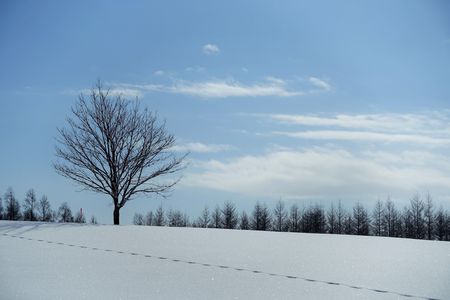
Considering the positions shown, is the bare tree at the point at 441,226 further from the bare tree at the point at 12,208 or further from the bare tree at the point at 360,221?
the bare tree at the point at 12,208

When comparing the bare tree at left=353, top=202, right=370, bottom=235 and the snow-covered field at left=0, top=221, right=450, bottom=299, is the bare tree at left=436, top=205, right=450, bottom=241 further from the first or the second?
the snow-covered field at left=0, top=221, right=450, bottom=299

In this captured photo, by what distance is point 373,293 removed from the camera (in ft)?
19.7

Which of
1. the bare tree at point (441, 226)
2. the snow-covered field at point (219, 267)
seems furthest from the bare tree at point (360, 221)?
the snow-covered field at point (219, 267)

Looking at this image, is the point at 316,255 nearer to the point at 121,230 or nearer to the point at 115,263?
the point at 115,263

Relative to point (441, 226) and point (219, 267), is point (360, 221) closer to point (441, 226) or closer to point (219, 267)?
point (441, 226)

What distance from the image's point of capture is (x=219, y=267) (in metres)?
7.82

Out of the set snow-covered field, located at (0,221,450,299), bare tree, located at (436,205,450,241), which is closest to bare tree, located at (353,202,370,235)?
bare tree, located at (436,205,450,241)

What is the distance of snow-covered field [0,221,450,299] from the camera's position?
6098 mm

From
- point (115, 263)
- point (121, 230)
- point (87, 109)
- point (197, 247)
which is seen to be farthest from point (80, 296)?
point (87, 109)

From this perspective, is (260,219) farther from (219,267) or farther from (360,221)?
(219,267)

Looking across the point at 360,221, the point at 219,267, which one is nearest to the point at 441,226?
the point at 360,221

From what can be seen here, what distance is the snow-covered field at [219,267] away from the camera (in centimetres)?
610

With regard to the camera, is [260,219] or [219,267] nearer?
[219,267]

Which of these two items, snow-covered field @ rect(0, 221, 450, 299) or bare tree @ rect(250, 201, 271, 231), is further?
bare tree @ rect(250, 201, 271, 231)
